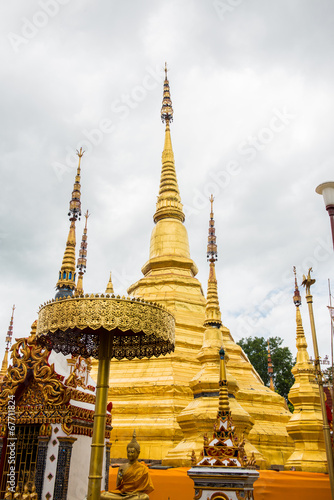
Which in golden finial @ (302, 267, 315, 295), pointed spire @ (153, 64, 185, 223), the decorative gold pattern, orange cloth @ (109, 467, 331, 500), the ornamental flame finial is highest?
pointed spire @ (153, 64, 185, 223)

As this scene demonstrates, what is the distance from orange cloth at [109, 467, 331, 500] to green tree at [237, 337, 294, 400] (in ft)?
87.5

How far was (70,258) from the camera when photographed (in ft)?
41.9

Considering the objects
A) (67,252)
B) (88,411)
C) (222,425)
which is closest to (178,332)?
(67,252)

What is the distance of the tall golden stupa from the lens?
565 inches

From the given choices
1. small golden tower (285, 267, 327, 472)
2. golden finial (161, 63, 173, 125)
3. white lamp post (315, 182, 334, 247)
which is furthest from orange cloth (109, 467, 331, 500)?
golden finial (161, 63, 173, 125)

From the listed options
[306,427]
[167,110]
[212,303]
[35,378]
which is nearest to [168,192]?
[167,110]

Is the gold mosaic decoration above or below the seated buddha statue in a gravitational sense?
above

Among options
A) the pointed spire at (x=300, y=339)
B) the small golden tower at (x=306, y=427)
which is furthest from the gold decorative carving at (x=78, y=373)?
the pointed spire at (x=300, y=339)

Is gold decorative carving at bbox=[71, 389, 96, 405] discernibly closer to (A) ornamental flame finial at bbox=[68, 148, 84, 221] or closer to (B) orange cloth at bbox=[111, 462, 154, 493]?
(B) orange cloth at bbox=[111, 462, 154, 493]

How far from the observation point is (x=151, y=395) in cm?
1561

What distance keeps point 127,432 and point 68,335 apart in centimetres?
843

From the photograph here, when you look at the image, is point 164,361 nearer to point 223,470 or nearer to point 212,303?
point 212,303

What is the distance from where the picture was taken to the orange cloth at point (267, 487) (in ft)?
35.0

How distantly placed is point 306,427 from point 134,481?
35.2 ft
